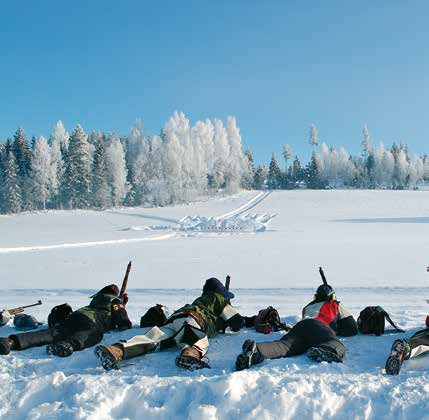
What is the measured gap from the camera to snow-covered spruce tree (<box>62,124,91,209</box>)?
51281 millimetres

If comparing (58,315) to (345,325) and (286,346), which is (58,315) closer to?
(286,346)

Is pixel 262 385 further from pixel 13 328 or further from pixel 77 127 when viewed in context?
pixel 77 127

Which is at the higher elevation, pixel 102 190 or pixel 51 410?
pixel 102 190

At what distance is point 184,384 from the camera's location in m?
3.16

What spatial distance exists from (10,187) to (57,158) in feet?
31.2

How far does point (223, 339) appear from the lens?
4.43 m

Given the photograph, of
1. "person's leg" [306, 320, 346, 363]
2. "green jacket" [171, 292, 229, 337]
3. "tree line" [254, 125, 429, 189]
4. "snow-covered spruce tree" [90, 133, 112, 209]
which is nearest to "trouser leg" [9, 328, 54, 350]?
"green jacket" [171, 292, 229, 337]

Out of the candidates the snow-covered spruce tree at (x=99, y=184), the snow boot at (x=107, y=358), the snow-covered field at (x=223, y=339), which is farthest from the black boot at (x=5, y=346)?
the snow-covered spruce tree at (x=99, y=184)

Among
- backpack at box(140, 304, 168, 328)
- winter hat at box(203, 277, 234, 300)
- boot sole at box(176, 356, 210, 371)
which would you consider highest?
winter hat at box(203, 277, 234, 300)

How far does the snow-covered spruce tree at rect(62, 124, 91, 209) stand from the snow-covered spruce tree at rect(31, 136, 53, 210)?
7.00 feet

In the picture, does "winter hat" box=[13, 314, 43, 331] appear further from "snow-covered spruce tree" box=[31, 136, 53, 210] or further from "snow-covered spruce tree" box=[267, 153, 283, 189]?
"snow-covered spruce tree" box=[267, 153, 283, 189]

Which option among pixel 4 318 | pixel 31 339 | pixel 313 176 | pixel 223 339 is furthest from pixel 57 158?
pixel 223 339

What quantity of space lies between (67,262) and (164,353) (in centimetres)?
1046

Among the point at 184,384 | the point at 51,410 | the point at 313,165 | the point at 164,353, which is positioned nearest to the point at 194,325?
the point at 164,353
